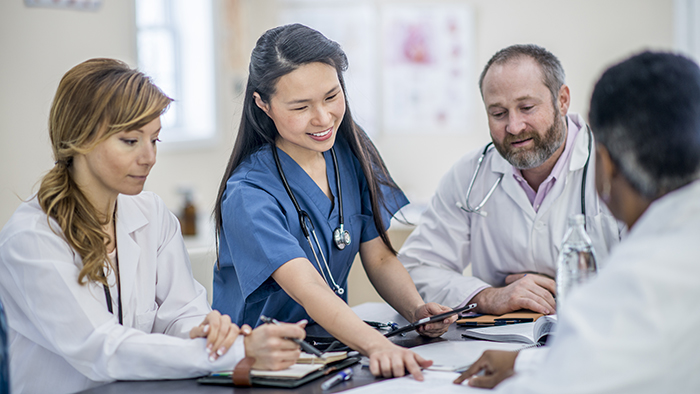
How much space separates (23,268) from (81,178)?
22cm

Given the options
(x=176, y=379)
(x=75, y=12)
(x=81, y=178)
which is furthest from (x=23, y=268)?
(x=75, y=12)

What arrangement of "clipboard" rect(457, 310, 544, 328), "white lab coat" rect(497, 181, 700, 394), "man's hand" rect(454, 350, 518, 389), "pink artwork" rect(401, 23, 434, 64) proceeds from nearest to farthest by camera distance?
"white lab coat" rect(497, 181, 700, 394) → "man's hand" rect(454, 350, 518, 389) → "clipboard" rect(457, 310, 544, 328) → "pink artwork" rect(401, 23, 434, 64)

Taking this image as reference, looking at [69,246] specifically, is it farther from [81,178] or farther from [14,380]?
[14,380]

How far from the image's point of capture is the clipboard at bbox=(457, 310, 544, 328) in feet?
4.57

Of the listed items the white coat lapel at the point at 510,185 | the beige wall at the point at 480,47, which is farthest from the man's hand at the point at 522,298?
the beige wall at the point at 480,47

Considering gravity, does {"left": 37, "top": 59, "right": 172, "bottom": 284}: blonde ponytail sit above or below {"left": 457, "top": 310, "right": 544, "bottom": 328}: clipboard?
above

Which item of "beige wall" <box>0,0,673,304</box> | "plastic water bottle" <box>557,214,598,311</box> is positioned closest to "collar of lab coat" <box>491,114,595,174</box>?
"plastic water bottle" <box>557,214,598,311</box>

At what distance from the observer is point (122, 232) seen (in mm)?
1296

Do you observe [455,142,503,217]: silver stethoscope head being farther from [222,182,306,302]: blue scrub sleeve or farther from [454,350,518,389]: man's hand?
[454,350,518,389]: man's hand

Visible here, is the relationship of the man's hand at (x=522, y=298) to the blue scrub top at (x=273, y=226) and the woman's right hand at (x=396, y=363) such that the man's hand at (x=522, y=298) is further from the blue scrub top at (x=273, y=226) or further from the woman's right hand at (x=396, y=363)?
the woman's right hand at (x=396, y=363)

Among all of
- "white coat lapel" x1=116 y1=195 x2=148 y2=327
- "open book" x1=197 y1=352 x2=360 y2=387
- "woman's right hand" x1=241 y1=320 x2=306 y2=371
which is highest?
"white coat lapel" x1=116 y1=195 x2=148 y2=327

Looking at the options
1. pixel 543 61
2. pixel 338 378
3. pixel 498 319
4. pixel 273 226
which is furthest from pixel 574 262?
pixel 543 61

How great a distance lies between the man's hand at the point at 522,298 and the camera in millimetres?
1467

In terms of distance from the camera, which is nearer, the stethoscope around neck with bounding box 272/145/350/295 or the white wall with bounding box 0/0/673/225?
the stethoscope around neck with bounding box 272/145/350/295
